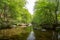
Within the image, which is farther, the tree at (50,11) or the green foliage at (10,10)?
the green foliage at (10,10)

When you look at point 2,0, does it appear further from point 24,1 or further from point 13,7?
point 24,1

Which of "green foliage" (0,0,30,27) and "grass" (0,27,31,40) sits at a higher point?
"green foliage" (0,0,30,27)

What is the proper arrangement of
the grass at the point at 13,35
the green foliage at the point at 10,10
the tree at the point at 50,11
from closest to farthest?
the grass at the point at 13,35 → the tree at the point at 50,11 → the green foliage at the point at 10,10

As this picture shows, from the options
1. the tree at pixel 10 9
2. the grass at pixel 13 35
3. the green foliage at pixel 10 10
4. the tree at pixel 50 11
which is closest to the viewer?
the grass at pixel 13 35

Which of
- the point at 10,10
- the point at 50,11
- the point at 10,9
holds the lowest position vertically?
the point at 50,11

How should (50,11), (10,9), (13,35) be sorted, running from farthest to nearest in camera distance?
(10,9)
(50,11)
(13,35)

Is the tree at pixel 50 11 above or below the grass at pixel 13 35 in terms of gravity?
above

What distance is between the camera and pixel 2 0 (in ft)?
69.1

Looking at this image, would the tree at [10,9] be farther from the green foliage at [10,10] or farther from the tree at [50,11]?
the tree at [50,11]

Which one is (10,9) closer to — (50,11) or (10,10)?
(10,10)

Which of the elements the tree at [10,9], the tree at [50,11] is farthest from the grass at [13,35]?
the tree at [50,11]

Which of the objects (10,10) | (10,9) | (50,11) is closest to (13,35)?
(50,11)

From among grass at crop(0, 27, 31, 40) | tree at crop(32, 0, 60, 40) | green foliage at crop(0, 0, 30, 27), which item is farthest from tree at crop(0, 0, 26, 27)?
tree at crop(32, 0, 60, 40)

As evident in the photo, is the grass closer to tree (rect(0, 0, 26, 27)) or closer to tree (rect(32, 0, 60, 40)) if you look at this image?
tree (rect(0, 0, 26, 27))
